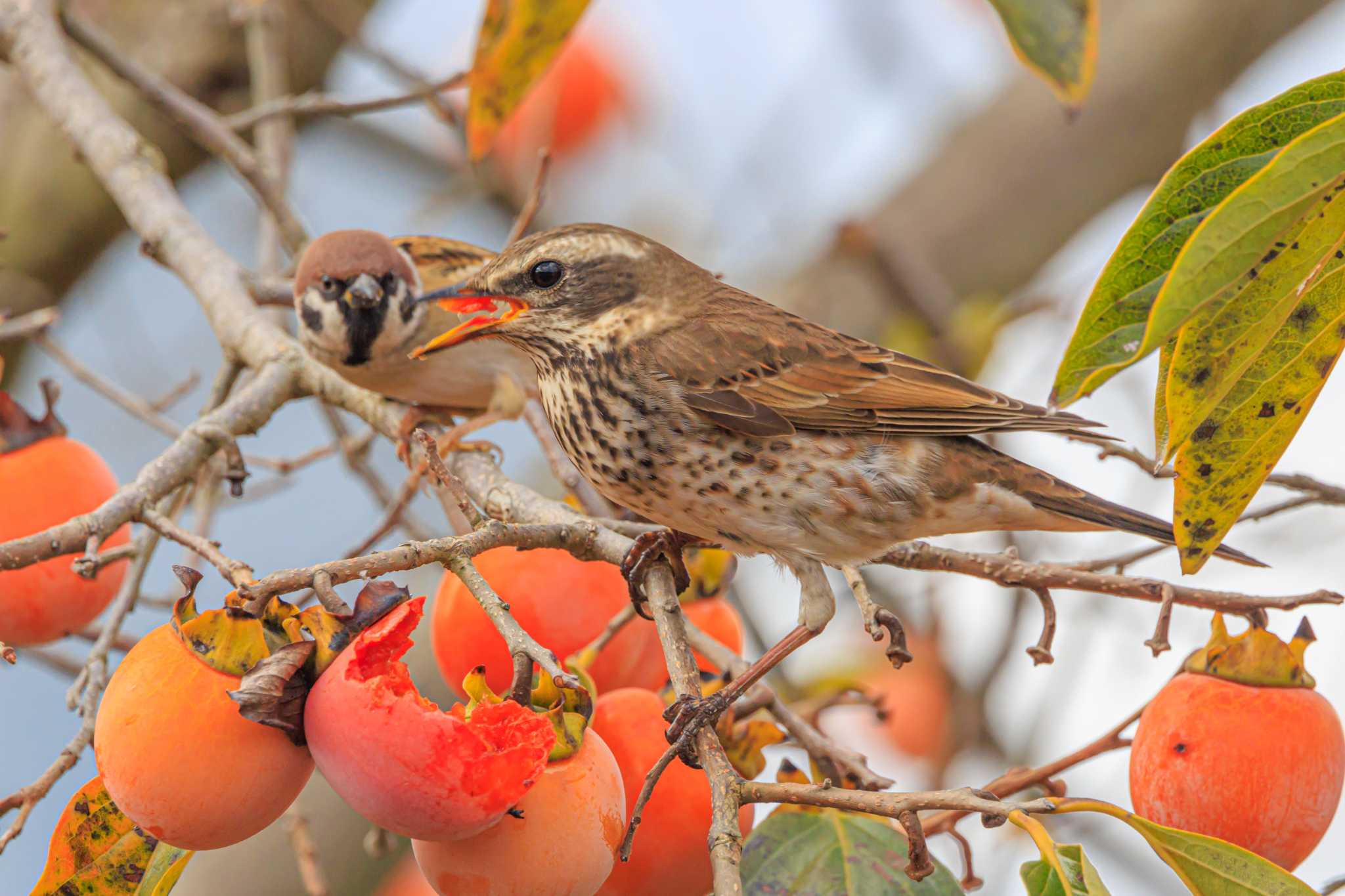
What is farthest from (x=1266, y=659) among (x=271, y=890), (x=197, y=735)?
(x=271, y=890)

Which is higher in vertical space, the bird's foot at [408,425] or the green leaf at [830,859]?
the bird's foot at [408,425]

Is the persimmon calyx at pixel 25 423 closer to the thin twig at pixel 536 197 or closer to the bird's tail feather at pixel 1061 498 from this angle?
the thin twig at pixel 536 197

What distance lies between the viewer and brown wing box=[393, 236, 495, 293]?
Answer: 4.03 meters

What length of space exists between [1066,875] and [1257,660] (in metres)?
0.63

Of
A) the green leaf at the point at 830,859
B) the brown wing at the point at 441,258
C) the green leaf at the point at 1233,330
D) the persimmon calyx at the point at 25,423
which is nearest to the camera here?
the green leaf at the point at 1233,330

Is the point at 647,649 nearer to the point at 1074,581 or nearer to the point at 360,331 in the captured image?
the point at 1074,581

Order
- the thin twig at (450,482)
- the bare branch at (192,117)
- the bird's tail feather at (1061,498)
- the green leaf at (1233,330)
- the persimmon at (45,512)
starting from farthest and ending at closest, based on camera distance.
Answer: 1. the bare branch at (192,117)
2. the bird's tail feather at (1061,498)
3. the persimmon at (45,512)
4. the thin twig at (450,482)
5. the green leaf at (1233,330)

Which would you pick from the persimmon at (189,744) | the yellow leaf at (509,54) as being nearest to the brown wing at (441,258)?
the yellow leaf at (509,54)

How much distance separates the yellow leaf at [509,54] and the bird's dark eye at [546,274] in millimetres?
564

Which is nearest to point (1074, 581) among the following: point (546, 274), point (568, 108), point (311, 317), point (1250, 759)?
point (1250, 759)

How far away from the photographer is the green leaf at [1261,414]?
63.9 inches

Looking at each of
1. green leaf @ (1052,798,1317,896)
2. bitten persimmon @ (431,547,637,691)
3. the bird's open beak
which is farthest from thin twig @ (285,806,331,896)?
green leaf @ (1052,798,1317,896)

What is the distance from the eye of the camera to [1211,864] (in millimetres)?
1730

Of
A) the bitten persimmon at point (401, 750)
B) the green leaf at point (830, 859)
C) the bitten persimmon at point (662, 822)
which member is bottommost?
the green leaf at point (830, 859)
